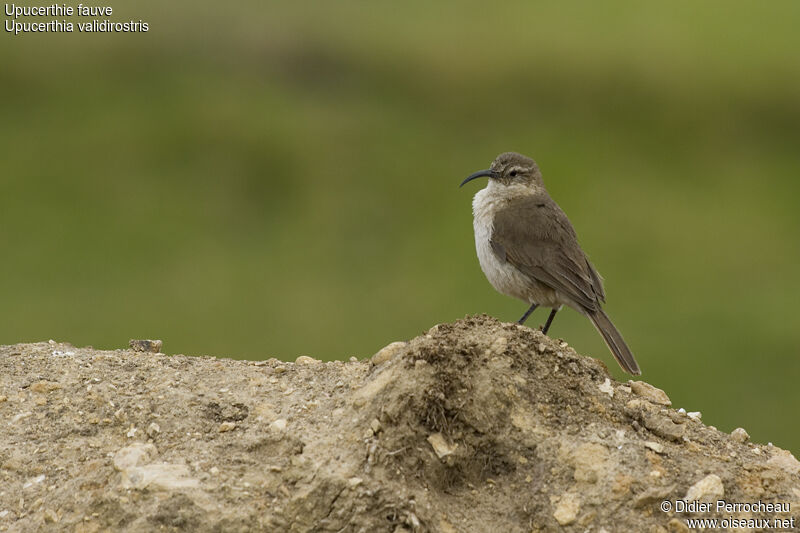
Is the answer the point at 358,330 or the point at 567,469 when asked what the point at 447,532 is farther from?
the point at 358,330

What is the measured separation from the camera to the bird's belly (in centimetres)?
906

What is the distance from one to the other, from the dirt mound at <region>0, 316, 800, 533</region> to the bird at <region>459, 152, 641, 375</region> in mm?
2153

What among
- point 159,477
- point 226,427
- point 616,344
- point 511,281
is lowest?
point 159,477

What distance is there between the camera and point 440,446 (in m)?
5.76

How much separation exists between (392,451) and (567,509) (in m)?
0.84

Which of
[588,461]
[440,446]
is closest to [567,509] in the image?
[588,461]

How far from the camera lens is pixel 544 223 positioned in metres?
9.29

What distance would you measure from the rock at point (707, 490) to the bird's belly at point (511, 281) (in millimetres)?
3390

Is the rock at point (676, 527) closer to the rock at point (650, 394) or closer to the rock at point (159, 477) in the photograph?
the rock at point (650, 394)

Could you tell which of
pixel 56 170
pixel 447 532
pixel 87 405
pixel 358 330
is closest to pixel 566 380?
pixel 447 532

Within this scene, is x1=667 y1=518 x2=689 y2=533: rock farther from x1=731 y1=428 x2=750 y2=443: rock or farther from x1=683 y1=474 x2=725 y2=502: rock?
x1=731 y1=428 x2=750 y2=443: rock

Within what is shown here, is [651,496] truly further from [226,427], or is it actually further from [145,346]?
[145,346]

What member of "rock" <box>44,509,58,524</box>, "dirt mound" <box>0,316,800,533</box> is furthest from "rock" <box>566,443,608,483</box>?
"rock" <box>44,509,58,524</box>

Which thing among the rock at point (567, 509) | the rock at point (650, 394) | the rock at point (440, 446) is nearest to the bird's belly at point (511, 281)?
the rock at point (650, 394)
